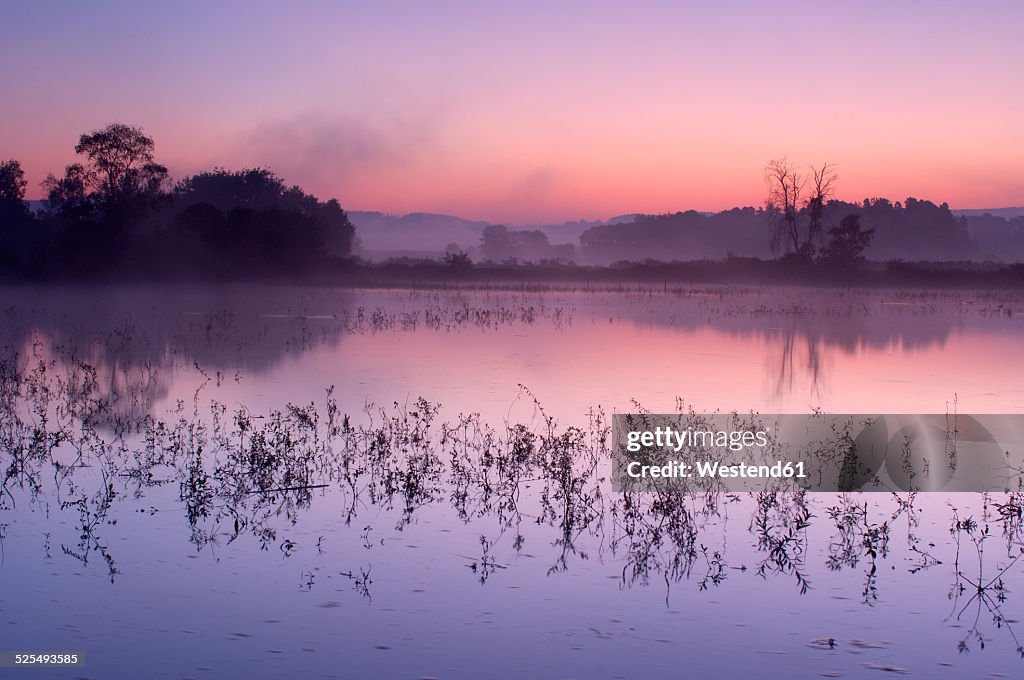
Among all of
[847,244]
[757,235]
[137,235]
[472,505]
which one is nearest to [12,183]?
[137,235]

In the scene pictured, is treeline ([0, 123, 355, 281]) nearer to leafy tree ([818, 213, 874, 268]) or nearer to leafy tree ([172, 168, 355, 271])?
leafy tree ([172, 168, 355, 271])

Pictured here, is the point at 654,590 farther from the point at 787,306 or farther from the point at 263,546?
the point at 787,306

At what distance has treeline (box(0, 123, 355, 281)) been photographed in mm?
64750

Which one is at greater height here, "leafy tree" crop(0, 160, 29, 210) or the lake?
"leafy tree" crop(0, 160, 29, 210)

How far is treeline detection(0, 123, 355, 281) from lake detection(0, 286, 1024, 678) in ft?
172

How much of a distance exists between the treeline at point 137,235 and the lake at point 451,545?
5239 centimetres

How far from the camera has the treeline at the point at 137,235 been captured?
212 ft

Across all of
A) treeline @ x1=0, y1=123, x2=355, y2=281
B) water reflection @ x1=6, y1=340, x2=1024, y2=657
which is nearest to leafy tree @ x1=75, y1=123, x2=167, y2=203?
treeline @ x1=0, y1=123, x2=355, y2=281

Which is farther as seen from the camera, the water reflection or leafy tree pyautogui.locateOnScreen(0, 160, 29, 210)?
leafy tree pyautogui.locateOnScreen(0, 160, 29, 210)

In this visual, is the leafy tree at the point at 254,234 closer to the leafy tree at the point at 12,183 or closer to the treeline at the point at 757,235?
the leafy tree at the point at 12,183

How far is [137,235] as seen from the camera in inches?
2707

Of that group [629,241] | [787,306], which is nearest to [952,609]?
[787,306]

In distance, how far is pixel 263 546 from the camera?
7.67 m

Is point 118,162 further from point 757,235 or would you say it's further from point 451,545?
point 757,235
